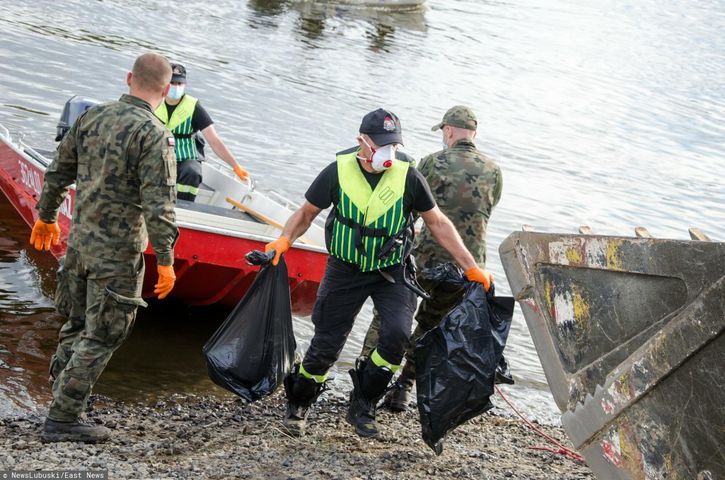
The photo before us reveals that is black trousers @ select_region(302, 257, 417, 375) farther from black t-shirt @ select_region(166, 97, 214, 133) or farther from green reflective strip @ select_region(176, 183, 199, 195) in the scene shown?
green reflective strip @ select_region(176, 183, 199, 195)

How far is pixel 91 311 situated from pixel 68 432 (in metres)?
0.73

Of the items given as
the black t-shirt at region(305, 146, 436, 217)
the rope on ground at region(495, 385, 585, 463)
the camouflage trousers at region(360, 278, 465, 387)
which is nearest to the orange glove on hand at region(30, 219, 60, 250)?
the black t-shirt at region(305, 146, 436, 217)

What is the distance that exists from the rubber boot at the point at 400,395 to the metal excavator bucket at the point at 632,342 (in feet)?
4.77

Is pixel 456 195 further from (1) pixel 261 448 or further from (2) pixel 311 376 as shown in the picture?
(1) pixel 261 448

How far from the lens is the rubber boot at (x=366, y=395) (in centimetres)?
549

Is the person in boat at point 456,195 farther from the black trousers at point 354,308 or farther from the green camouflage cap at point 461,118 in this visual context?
the black trousers at point 354,308

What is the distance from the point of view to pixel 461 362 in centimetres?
523

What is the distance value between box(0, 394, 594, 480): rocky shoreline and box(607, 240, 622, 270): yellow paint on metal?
146cm

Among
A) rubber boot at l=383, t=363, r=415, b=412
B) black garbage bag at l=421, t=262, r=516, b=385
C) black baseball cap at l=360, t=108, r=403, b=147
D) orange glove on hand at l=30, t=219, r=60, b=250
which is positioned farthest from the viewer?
rubber boot at l=383, t=363, r=415, b=412

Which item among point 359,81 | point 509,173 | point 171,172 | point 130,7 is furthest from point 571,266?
point 130,7

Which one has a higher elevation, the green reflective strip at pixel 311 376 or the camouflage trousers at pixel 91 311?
the camouflage trousers at pixel 91 311

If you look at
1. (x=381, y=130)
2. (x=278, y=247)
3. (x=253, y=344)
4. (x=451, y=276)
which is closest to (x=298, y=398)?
(x=253, y=344)

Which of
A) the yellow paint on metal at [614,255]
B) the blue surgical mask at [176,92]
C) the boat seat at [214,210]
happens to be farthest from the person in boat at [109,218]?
the boat seat at [214,210]

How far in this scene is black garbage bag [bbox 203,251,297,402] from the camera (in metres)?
5.39
